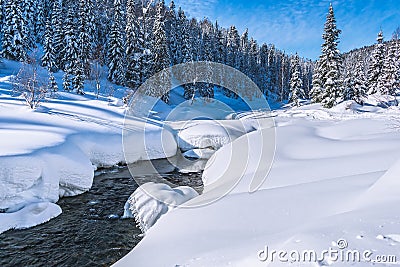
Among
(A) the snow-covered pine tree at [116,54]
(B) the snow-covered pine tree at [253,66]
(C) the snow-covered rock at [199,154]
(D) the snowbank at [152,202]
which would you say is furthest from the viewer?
(B) the snow-covered pine tree at [253,66]

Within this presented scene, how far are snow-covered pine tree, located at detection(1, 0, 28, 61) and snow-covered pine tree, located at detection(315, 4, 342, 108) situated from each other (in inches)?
1433

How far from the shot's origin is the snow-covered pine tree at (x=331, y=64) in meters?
29.9

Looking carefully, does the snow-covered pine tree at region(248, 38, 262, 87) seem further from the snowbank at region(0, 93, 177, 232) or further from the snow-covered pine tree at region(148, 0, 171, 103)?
the snowbank at region(0, 93, 177, 232)

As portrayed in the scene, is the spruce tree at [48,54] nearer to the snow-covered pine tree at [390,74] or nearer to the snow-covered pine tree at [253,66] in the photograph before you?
the snow-covered pine tree at [390,74]

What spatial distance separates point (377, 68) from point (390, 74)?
3275mm

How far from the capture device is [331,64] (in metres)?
30.1

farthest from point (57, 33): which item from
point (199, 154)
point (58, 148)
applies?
point (58, 148)

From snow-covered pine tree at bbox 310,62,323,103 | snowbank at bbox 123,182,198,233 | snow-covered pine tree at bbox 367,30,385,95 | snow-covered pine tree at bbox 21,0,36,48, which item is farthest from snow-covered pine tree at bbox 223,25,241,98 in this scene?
snowbank at bbox 123,182,198,233

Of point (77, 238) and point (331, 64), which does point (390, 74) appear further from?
point (77, 238)

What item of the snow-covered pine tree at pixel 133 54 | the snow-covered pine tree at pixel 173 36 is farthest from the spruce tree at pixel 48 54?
the snow-covered pine tree at pixel 173 36

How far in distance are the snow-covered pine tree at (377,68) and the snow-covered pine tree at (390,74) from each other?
0.55m

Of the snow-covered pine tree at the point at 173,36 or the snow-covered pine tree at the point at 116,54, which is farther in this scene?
the snow-covered pine tree at the point at 173,36

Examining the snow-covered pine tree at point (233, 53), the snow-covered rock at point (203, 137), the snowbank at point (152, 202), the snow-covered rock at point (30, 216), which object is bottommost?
the snow-covered rock at point (30, 216)

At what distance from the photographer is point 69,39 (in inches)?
1437
